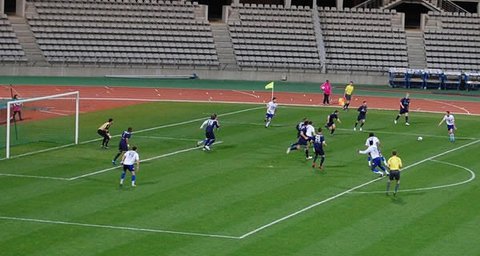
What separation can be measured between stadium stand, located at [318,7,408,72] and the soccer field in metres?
29.3

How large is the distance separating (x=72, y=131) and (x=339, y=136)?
13.3 meters

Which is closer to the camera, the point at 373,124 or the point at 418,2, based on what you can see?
the point at 373,124

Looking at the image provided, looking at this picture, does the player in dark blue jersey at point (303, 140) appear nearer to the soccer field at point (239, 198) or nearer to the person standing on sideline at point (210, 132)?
the soccer field at point (239, 198)

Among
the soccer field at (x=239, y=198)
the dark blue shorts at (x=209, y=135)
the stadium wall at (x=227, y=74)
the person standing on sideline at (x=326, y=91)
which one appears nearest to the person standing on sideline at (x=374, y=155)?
the soccer field at (x=239, y=198)

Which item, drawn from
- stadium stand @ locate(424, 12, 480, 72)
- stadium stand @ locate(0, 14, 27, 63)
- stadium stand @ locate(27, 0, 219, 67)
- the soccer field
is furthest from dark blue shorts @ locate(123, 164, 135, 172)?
stadium stand @ locate(424, 12, 480, 72)

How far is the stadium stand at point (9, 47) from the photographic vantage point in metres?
79.9

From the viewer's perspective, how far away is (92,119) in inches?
2383

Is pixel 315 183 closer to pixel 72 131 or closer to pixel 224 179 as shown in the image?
pixel 224 179

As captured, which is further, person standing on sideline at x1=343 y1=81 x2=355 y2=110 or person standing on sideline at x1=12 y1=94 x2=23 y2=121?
person standing on sideline at x1=343 y1=81 x2=355 y2=110

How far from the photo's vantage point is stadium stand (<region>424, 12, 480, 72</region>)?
290ft

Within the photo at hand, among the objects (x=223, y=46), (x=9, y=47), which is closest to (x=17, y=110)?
(x=9, y=47)

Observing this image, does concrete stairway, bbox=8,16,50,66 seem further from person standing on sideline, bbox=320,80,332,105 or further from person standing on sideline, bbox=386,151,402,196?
person standing on sideline, bbox=386,151,402,196

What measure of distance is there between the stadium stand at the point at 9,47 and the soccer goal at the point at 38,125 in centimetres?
1680

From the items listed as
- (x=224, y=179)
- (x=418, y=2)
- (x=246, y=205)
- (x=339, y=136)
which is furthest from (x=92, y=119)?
(x=418, y=2)
